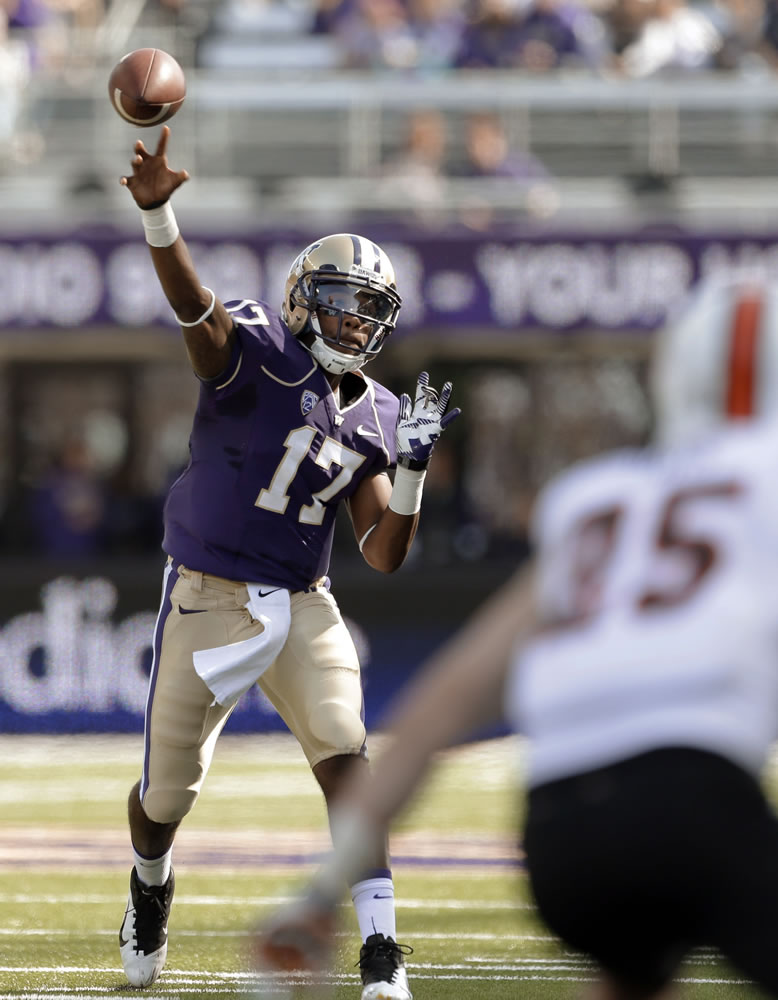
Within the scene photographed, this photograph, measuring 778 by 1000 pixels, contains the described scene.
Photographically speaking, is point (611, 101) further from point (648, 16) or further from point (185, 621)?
point (185, 621)

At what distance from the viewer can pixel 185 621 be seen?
14.5ft

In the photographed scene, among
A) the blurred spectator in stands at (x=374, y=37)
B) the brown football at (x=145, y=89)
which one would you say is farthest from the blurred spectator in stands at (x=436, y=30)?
the brown football at (x=145, y=89)

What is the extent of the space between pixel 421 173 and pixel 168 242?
25.2 feet

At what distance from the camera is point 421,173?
38.2 ft

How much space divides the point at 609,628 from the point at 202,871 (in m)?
4.79

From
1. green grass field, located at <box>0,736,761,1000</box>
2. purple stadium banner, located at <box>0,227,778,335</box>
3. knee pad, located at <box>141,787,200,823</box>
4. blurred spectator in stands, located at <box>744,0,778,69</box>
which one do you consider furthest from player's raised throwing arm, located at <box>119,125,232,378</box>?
blurred spectator in stands, located at <box>744,0,778,69</box>

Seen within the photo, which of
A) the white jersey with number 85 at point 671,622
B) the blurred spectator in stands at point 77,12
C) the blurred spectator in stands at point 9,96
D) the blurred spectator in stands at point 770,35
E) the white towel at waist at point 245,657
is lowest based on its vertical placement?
the white towel at waist at point 245,657

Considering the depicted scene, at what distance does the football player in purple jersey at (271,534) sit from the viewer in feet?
14.1

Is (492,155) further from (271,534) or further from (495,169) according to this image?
(271,534)

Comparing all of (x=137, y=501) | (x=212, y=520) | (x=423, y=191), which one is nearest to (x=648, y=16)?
(x=423, y=191)

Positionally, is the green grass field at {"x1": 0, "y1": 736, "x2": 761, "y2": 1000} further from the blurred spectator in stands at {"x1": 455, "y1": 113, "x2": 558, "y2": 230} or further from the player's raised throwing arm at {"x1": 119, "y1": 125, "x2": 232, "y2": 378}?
the blurred spectator in stands at {"x1": 455, "y1": 113, "x2": 558, "y2": 230}

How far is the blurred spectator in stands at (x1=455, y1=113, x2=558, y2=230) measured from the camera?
11.6 metres

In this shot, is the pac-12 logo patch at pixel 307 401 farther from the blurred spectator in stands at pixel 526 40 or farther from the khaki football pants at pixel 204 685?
the blurred spectator in stands at pixel 526 40

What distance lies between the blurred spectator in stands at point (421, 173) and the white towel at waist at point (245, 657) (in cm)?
748
